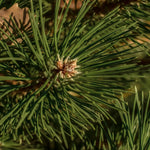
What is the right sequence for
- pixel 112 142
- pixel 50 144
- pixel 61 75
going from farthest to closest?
pixel 50 144 < pixel 112 142 < pixel 61 75

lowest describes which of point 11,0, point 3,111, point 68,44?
point 3,111

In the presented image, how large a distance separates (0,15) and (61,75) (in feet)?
0.62

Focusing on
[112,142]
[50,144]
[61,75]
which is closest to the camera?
[61,75]

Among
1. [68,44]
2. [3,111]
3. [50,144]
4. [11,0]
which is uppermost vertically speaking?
[11,0]

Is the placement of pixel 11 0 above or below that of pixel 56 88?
above

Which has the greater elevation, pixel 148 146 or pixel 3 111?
pixel 3 111

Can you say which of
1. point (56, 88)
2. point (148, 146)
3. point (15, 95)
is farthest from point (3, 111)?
point (148, 146)

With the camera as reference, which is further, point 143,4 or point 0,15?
point 143,4

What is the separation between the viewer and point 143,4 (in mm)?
601

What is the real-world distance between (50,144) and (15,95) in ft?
0.91

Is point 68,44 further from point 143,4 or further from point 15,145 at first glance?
point 15,145

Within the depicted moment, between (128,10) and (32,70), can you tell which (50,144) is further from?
(128,10)

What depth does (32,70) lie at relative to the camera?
0.58 metres

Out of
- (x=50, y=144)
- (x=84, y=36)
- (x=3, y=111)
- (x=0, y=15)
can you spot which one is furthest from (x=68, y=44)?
(x=50, y=144)
